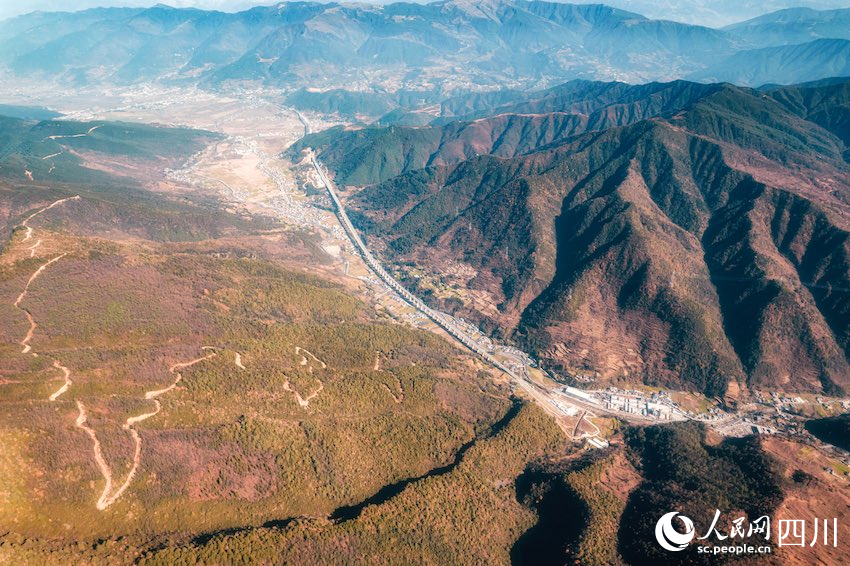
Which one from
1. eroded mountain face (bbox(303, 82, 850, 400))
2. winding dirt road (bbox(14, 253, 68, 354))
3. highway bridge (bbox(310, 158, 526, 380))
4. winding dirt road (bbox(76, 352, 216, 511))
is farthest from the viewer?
highway bridge (bbox(310, 158, 526, 380))

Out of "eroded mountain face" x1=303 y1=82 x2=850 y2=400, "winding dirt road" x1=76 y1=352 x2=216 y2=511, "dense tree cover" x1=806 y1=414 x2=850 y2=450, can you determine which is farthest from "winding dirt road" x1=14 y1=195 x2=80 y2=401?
"dense tree cover" x1=806 y1=414 x2=850 y2=450

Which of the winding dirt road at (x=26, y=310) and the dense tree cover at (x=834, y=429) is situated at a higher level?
the winding dirt road at (x=26, y=310)

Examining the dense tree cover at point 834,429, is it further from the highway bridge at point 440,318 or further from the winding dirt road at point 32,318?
the winding dirt road at point 32,318

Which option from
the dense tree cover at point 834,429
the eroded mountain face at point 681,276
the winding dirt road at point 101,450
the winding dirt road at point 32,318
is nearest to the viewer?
the winding dirt road at point 101,450

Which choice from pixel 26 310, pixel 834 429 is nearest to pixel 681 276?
pixel 834 429

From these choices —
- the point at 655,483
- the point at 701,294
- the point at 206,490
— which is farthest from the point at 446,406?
the point at 701,294

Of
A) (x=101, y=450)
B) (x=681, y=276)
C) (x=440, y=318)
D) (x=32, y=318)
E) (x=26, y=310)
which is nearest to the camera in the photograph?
(x=101, y=450)

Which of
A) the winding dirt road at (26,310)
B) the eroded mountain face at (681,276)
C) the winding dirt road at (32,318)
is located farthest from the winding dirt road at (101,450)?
the eroded mountain face at (681,276)

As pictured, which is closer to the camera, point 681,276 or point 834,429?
point 834,429

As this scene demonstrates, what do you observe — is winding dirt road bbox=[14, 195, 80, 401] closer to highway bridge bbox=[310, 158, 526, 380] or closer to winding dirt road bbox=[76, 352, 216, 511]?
winding dirt road bbox=[76, 352, 216, 511]

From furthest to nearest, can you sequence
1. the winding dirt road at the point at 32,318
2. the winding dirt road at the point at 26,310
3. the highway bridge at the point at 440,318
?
1. the highway bridge at the point at 440,318
2. the winding dirt road at the point at 26,310
3. the winding dirt road at the point at 32,318

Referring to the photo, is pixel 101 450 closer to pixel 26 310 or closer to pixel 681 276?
pixel 26 310

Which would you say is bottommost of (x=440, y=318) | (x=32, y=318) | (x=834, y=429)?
(x=440, y=318)

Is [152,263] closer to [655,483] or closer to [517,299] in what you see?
[517,299]
